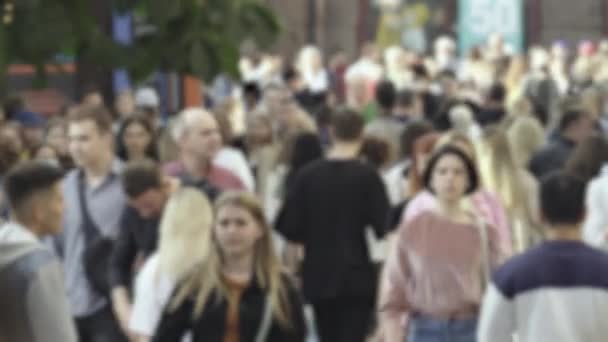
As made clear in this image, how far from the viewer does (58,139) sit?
11688 millimetres

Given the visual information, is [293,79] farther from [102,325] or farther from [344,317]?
[102,325]

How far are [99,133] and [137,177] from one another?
799 millimetres

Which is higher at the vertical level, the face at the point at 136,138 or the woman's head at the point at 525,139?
the face at the point at 136,138

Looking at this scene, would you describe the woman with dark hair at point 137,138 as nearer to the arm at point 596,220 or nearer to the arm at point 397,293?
the arm at point 596,220

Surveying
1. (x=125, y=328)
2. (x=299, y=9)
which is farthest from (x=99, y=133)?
(x=299, y=9)

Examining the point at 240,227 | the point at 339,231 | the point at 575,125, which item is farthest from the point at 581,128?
the point at 240,227

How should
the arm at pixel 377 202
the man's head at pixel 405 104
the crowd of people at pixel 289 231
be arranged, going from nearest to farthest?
1. the crowd of people at pixel 289 231
2. the arm at pixel 377 202
3. the man's head at pixel 405 104

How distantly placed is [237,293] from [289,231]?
3517mm

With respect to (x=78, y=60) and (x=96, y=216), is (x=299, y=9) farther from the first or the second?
(x=78, y=60)

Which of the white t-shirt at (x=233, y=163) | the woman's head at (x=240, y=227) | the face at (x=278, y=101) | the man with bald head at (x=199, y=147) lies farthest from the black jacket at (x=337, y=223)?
the face at (x=278, y=101)

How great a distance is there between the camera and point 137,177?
820 cm

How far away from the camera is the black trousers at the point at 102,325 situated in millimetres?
8594

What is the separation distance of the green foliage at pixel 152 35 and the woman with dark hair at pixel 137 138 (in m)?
6.17

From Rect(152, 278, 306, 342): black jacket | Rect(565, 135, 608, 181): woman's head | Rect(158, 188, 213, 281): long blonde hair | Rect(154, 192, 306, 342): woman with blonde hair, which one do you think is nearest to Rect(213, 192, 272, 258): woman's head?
Rect(154, 192, 306, 342): woman with blonde hair
